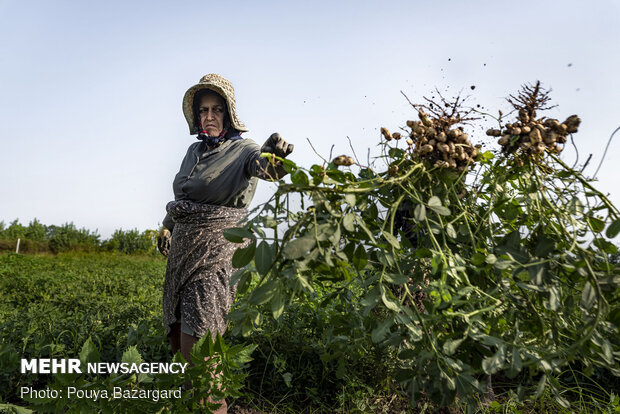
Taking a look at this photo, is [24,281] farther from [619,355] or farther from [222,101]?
[619,355]

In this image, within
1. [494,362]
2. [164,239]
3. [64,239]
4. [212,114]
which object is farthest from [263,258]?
[64,239]

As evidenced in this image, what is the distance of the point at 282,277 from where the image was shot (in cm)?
144

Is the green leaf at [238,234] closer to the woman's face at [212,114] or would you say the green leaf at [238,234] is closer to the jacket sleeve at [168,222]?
the woman's face at [212,114]

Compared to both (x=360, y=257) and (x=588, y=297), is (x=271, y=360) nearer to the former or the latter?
(x=360, y=257)

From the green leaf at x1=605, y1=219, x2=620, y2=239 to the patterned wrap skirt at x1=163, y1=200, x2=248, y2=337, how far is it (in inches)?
76.5

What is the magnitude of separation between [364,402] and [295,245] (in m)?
1.83

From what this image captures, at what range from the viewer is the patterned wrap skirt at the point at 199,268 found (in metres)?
2.78

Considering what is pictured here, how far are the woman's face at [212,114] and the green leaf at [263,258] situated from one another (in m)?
1.87

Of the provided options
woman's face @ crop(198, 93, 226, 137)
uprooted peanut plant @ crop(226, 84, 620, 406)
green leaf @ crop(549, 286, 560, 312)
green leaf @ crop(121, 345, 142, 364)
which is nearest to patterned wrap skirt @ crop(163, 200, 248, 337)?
woman's face @ crop(198, 93, 226, 137)

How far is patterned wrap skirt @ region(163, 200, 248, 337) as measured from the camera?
278 centimetres

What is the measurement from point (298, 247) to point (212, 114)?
2.06 metres

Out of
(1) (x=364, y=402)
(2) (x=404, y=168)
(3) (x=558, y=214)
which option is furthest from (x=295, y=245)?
(1) (x=364, y=402)

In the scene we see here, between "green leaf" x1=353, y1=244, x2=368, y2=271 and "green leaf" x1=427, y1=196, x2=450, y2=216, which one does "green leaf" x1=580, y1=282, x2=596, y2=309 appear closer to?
"green leaf" x1=427, y1=196, x2=450, y2=216

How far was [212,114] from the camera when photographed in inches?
124
